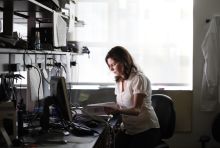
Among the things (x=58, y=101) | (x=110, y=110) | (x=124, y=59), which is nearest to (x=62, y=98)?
(x=58, y=101)

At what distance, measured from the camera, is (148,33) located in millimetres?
4094

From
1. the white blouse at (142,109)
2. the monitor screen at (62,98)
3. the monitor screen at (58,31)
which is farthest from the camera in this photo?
the white blouse at (142,109)

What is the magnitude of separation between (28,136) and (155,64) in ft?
7.48

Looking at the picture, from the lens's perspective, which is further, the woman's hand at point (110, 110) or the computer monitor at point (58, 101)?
the woman's hand at point (110, 110)

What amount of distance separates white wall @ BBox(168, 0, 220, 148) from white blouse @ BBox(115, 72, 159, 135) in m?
1.36

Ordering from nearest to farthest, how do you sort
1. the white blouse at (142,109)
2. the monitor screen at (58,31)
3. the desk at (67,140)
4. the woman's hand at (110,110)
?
the desk at (67,140), the monitor screen at (58,31), the woman's hand at (110,110), the white blouse at (142,109)

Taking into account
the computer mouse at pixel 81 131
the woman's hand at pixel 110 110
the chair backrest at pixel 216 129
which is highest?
the woman's hand at pixel 110 110

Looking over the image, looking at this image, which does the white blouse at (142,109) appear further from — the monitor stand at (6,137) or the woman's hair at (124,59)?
the monitor stand at (6,137)

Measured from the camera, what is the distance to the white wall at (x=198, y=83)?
398cm

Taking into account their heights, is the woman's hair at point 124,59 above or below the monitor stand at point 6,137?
above

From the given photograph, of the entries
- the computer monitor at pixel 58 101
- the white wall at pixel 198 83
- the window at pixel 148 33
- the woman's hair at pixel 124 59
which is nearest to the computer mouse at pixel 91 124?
the computer monitor at pixel 58 101

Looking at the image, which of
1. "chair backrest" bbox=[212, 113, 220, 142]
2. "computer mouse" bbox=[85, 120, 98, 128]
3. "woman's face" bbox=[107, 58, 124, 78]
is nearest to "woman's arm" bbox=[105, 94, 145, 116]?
"computer mouse" bbox=[85, 120, 98, 128]

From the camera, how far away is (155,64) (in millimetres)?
4109

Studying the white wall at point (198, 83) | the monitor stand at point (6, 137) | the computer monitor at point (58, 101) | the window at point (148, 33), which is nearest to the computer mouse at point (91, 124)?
the computer monitor at point (58, 101)
